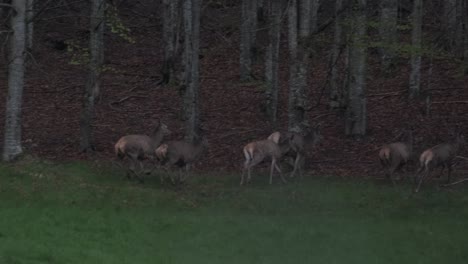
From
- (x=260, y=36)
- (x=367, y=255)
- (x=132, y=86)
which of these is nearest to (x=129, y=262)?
(x=367, y=255)

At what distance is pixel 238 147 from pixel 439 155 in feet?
21.0

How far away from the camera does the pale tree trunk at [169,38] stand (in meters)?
32.8

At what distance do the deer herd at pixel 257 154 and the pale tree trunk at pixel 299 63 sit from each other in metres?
1.17

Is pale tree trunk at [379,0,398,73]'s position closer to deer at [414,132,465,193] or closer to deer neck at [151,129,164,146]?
deer at [414,132,465,193]

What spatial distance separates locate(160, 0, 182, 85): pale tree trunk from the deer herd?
43.3ft

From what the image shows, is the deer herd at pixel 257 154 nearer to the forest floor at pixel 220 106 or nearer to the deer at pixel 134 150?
the deer at pixel 134 150

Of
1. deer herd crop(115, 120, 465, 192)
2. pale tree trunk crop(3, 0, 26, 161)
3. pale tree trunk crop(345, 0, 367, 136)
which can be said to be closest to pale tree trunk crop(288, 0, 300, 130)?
deer herd crop(115, 120, 465, 192)

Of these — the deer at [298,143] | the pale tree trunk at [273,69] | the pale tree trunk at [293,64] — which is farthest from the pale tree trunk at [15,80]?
the pale tree trunk at [273,69]

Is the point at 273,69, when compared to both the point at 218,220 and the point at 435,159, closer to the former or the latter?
the point at 435,159

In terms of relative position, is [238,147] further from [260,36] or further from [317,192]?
[260,36]

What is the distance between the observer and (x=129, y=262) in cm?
1240

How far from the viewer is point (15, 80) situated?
20.2m

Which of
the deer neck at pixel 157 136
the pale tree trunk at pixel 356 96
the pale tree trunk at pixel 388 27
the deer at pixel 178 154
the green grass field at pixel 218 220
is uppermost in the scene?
the pale tree trunk at pixel 388 27

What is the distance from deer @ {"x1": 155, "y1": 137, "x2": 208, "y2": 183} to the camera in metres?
19.2
